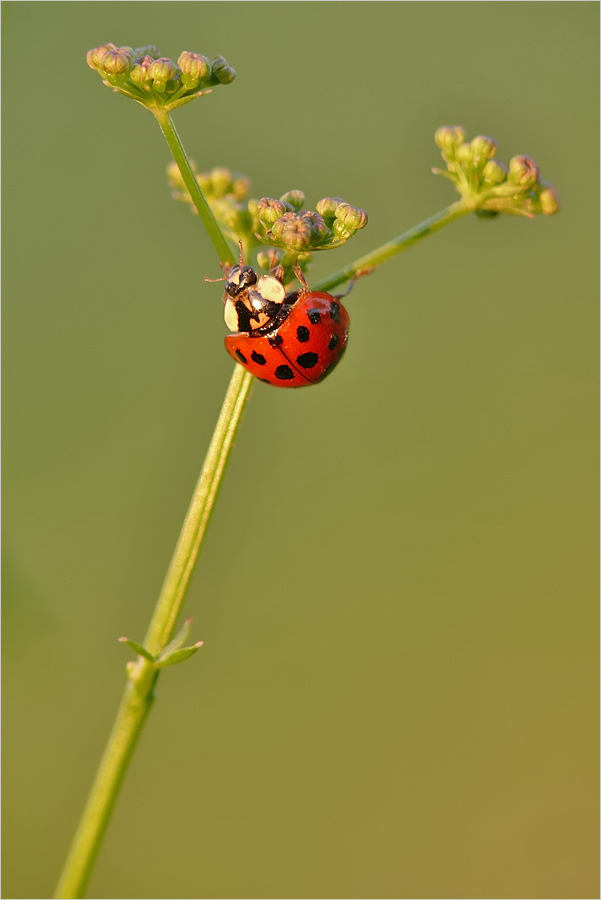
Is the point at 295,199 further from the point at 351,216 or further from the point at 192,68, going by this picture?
the point at 192,68

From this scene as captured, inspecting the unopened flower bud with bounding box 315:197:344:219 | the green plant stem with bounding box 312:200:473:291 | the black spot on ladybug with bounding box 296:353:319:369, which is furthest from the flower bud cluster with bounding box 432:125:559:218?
the black spot on ladybug with bounding box 296:353:319:369

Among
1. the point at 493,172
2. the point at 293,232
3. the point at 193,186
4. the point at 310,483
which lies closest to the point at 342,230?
the point at 293,232

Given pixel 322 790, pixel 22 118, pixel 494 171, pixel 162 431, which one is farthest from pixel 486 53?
pixel 322 790

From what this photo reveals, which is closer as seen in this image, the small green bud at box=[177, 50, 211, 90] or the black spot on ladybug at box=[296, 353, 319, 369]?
the small green bud at box=[177, 50, 211, 90]

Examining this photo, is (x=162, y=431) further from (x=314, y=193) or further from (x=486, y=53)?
(x=486, y=53)

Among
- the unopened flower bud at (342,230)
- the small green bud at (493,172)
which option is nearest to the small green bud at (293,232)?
the unopened flower bud at (342,230)

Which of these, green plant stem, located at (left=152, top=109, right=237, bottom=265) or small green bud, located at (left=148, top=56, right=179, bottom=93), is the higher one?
small green bud, located at (left=148, top=56, right=179, bottom=93)

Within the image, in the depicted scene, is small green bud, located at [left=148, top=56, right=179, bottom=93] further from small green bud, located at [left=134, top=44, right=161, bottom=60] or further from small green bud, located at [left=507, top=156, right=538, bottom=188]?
small green bud, located at [left=507, top=156, right=538, bottom=188]
